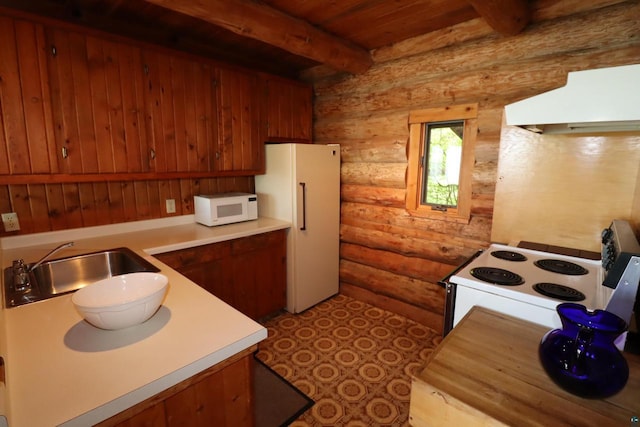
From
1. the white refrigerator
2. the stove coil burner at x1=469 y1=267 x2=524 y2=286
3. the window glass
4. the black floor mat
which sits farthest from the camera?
the white refrigerator

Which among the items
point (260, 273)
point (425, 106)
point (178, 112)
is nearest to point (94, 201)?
point (178, 112)

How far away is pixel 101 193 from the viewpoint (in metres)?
2.38

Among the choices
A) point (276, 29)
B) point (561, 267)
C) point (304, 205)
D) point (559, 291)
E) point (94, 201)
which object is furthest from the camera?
point (304, 205)

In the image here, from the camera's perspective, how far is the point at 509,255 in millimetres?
1877

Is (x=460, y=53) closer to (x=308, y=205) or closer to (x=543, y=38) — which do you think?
(x=543, y=38)

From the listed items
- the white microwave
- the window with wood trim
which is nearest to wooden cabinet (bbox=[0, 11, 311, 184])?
the white microwave

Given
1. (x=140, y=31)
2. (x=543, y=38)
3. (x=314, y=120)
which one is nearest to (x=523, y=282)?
(x=543, y=38)

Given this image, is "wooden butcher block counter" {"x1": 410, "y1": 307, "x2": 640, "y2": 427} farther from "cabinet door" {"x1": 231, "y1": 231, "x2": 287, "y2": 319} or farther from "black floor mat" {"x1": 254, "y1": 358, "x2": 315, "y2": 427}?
"cabinet door" {"x1": 231, "y1": 231, "x2": 287, "y2": 319}

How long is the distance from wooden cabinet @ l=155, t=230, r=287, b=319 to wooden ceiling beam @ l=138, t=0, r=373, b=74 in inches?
59.2

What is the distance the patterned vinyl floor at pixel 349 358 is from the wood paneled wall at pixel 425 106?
263 millimetres

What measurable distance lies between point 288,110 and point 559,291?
8.68 feet

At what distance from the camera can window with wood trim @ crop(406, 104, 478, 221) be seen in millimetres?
2410

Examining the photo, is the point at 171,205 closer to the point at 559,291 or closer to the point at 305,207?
the point at 305,207

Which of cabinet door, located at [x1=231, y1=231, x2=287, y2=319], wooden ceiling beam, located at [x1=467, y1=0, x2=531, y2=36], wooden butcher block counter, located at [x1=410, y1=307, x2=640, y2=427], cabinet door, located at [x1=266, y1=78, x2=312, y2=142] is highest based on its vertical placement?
wooden ceiling beam, located at [x1=467, y1=0, x2=531, y2=36]
